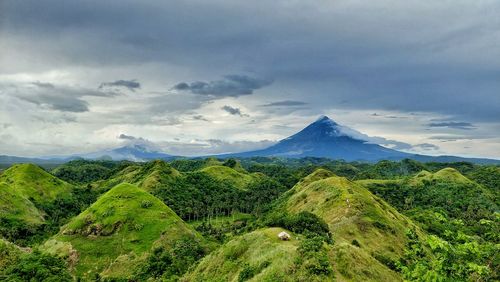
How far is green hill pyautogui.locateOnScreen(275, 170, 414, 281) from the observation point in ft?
154

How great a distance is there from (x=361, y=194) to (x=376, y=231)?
2374 centimetres

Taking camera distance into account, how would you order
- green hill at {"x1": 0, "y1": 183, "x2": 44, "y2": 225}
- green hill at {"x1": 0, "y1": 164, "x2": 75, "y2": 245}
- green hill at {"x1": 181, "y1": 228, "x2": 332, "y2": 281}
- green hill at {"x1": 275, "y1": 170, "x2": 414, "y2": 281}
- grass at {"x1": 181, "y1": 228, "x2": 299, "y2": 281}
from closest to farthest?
green hill at {"x1": 181, "y1": 228, "x2": 332, "y2": 281}
grass at {"x1": 181, "y1": 228, "x2": 299, "y2": 281}
green hill at {"x1": 275, "y1": 170, "x2": 414, "y2": 281}
green hill at {"x1": 0, "y1": 164, "x2": 75, "y2": 245}
green hill at {"x1": 0, "y1": 183, "x2": 44, "y2": 225}

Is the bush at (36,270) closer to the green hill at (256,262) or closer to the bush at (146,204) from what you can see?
the green hill at (256,262)

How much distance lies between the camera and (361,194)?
112 meters

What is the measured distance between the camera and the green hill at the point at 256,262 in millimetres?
43662

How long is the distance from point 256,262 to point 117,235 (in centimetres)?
5805

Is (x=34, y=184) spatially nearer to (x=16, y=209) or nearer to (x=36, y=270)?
(x=16, y=209)

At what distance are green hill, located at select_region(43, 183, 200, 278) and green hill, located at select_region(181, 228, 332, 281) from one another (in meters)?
31.3

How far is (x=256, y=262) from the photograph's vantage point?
164 feet

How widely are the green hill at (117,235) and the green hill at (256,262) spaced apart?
103ft

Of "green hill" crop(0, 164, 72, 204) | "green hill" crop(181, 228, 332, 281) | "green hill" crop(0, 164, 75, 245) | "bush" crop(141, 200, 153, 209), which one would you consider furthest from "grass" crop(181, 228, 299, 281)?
"green hill" crop(0, 164, 72, 204)

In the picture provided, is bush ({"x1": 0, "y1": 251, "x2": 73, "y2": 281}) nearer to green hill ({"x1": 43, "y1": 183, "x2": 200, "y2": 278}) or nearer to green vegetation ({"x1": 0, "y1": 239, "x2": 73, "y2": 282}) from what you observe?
green vegetation ({"x1": 0, "y1": 239, "x2": 73, "y2": 282})

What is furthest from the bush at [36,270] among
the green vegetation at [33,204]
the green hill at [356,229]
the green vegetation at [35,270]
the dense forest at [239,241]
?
the green vegetation at [33,204]

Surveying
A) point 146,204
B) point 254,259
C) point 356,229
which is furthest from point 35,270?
point 356,229
